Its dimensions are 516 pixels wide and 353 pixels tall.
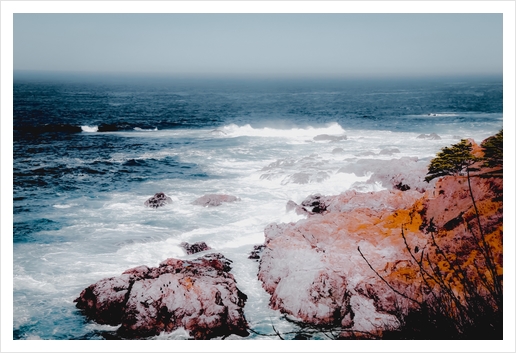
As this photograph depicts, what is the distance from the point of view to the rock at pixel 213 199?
19.7 feet

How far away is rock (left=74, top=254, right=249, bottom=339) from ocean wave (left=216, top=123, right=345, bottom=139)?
362cm

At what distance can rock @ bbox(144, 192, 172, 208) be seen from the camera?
19.5 feet

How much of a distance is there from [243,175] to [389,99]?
17.1 feet

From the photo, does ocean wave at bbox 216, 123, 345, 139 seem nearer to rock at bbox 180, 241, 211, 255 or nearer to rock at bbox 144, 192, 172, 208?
rock at bbox 144, 192, 172, 208

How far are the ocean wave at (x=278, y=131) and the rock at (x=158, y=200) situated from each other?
88.3 inches

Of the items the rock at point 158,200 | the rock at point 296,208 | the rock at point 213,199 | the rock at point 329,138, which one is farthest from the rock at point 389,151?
the rock at point 158,200

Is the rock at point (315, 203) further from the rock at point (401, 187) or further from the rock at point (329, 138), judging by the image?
the rock at point (401, 187)

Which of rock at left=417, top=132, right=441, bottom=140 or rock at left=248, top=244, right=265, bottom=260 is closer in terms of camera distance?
rock at left=248, top=244, right=265, bottom=260

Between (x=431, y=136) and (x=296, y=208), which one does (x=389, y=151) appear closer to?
(x=431, y=136)

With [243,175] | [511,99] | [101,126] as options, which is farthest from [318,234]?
[101,126]

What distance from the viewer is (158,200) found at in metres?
5.98

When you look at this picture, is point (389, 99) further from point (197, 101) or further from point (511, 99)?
point (197, 101)

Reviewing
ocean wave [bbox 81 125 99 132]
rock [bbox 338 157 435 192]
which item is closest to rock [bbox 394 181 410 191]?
rock [bbox 338 157 435 192]

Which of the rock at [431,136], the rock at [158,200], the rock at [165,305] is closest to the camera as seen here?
the rock at [165,305]
